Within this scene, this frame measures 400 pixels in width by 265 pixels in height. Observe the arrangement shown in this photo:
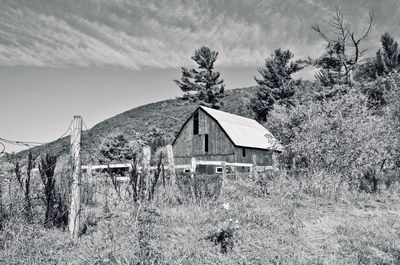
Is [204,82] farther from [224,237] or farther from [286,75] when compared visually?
[224,237]

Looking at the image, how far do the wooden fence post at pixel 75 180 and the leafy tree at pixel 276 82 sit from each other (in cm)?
4047

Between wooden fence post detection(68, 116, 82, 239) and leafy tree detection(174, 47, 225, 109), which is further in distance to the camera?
leafy tree detection(174, 47, 225, 109)

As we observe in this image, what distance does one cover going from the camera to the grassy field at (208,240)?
198 inches

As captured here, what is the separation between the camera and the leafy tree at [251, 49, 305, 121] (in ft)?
147

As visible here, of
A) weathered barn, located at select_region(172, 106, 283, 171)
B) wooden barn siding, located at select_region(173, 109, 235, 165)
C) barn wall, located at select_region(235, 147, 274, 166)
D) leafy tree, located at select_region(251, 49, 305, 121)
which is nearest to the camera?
barn wall, located at select_region(235, 147, 274, 166)

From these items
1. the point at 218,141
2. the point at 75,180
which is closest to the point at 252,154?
the point at 218,141

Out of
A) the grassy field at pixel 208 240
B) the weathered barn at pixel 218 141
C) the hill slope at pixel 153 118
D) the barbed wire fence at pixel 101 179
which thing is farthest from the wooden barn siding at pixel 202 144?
the hill slope at pixel 153 118

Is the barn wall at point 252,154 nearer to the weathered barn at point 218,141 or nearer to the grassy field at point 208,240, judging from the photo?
the weathered barn at point 218,141

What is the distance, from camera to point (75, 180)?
20.4 feet

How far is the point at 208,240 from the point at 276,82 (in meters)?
42.2

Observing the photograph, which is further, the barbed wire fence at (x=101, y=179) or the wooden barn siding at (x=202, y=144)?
the wooden barn siding at (x=202, y=144)

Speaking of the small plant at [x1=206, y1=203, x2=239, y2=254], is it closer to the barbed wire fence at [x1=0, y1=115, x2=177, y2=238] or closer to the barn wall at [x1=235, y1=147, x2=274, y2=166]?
the barbed wire fence at [x1=0, y1=115, x2=177, y2=238]

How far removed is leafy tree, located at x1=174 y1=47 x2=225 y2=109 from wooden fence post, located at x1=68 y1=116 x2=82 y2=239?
4166cm

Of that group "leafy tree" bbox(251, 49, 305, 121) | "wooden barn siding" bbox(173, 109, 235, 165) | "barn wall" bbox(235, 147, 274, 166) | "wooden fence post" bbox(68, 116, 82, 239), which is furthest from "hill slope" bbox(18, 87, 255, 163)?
"wooden fence post" bbox(68, 116, 82, 239)
